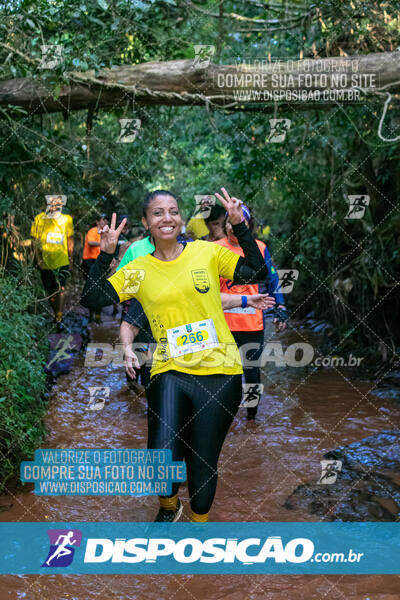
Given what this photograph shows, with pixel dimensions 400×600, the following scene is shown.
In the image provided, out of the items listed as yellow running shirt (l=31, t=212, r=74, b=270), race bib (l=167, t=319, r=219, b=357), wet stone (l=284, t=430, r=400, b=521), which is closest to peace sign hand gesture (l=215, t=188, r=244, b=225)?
race bib (l=167, t=319, r=219, b=357)

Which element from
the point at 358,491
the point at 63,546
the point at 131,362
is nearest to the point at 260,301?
the point at 131,362

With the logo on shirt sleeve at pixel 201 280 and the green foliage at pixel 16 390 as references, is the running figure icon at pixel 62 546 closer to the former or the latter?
the green foliage at pixel 16 390

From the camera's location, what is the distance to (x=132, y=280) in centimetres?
322

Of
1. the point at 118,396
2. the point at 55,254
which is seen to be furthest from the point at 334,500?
the point at 55,254

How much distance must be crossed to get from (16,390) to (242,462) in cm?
170

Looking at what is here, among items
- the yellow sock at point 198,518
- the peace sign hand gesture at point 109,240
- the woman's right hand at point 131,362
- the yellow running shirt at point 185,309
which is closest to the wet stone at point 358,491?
the yellow sock at point 198,518

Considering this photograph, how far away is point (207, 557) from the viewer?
337 centimetres

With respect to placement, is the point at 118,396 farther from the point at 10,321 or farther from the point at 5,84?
the point at 5,84

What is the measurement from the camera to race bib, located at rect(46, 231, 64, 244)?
791 cm

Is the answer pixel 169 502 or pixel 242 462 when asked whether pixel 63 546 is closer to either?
pixel 169 502

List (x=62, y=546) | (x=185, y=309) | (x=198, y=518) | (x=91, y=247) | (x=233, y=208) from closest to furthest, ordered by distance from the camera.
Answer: (x=233, y=208) < (x=185, y=309) < (x=198, y=518) < (x=62, y=546) < (x=91, y=247)

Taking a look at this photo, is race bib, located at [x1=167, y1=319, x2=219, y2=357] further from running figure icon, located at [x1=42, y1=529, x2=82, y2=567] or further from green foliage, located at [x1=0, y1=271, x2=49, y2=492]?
green foliage, located at [x1=0, y1=271, x2=49, y2=492]

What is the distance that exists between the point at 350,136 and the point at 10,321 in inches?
216

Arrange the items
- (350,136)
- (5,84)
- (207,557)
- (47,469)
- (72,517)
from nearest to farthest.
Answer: (207,557), (72,517), (47,469), (5,84), (350,136)
